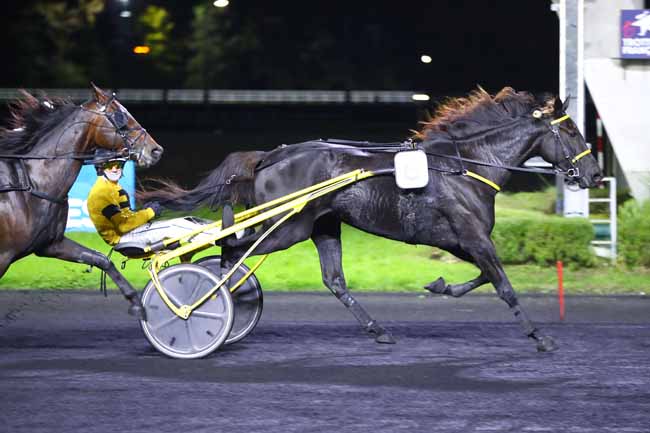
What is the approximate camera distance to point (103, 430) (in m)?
5.43

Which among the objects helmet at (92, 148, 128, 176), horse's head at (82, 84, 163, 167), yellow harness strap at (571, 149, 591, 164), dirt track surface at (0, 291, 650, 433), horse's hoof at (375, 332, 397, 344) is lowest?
dirt track surface at (0, 291, 650, 433)

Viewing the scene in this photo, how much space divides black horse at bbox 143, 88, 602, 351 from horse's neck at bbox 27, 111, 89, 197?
0.97m

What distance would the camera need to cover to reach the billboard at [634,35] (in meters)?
13.1

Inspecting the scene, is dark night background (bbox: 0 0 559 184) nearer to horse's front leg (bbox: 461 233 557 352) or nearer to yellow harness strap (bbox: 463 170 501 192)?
yellow harness strap (bbox: 463 170 501 192)

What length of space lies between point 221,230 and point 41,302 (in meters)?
Result: 3.30

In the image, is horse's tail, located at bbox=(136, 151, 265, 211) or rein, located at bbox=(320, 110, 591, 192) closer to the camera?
rein, located at bbox=(320, 110, 591, 192)

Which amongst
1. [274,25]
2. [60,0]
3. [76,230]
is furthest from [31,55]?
[76,230]

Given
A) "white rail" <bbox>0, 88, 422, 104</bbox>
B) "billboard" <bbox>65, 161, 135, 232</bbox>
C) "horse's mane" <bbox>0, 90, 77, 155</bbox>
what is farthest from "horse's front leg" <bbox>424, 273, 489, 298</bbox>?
"white rail" <bbox>0, 88, 422, 104</bbox>

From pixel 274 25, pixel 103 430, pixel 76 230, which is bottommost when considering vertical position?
pixel 103 430

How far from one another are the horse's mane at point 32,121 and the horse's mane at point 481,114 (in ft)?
8.47

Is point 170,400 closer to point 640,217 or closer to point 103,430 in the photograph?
point 103,430

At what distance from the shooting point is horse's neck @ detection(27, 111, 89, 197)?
7176mm

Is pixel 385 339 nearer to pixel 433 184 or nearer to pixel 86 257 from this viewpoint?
pixel 433 184

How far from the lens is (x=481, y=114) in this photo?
318 inches
